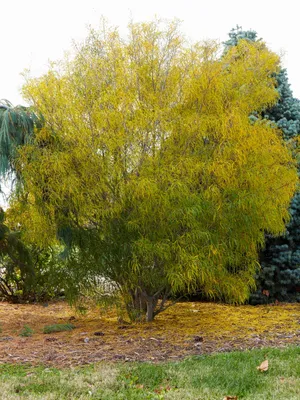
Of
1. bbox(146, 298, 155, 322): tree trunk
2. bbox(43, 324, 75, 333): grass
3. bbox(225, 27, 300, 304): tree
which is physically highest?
bbox(225, 27, 300, 304): tree

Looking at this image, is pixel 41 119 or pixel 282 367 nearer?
pixel 282 367

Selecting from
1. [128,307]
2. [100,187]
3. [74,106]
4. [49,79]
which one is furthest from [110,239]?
[49,79]

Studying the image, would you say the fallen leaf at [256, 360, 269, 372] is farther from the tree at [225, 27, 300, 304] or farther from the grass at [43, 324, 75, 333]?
the tree at [225, 27, 300, 304]

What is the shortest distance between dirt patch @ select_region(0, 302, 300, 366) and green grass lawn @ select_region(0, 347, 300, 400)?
13.9 inches

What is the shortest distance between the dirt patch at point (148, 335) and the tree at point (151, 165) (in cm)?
50

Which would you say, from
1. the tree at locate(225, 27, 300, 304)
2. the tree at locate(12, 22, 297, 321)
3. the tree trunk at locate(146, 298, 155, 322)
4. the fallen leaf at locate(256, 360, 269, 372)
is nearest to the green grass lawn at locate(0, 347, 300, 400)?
the fallen leaf at locate(256, 360, 269, 372)

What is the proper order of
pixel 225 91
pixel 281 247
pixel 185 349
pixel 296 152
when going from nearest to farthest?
pixel 185 349 < pixel 225 91 < pixel 296 152 < pixel 281 247

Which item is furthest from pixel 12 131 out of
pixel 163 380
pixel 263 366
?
pixel 263 366

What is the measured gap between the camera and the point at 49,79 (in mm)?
5598

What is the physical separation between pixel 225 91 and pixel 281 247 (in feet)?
9.46

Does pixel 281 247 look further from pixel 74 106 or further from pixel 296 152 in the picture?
pixel 74 106

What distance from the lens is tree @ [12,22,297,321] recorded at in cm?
520

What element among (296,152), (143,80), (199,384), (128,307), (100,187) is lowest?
(199,384)

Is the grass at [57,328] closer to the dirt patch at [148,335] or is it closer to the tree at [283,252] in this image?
the dirt patch at [148,335]
